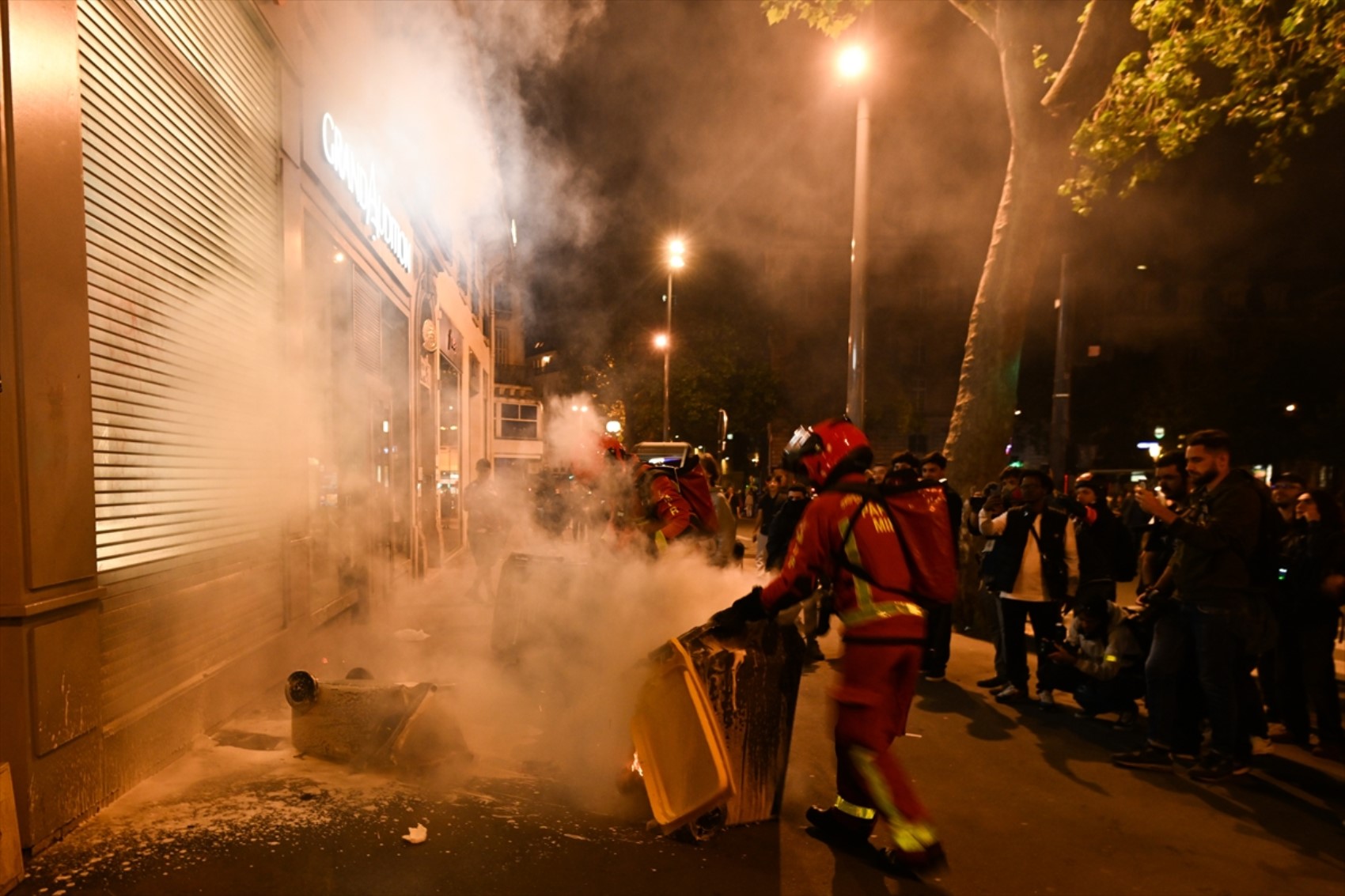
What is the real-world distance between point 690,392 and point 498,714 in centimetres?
2619

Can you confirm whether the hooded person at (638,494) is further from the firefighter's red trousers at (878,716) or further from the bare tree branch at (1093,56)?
the bare tree branch at (1093,56)

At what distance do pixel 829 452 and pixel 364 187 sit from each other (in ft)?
21.7

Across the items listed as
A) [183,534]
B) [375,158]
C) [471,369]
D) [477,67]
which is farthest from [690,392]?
[183,534]

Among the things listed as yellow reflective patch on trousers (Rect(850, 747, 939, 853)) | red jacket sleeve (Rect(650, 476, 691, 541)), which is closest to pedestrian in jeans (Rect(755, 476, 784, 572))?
red jacket sleeve (Rect(650, 476, 691, 541))

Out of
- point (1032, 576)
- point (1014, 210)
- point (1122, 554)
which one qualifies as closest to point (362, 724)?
point (1032, 576)

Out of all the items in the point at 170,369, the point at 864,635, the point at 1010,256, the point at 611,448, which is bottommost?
the point at 864,635

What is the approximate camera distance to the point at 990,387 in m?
9.18

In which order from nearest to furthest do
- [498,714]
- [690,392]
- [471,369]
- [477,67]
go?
[498,714], [477,67], [471,369], [690,392]

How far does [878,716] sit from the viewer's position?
324 centimetres

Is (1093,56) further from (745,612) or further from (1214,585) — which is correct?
(745,612)

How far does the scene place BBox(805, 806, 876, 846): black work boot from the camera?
11.3 feet

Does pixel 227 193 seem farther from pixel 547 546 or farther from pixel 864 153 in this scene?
pixel 864 153

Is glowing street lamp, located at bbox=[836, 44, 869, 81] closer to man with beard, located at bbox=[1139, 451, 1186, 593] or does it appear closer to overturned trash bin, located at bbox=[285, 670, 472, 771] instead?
man with beard, located at bbox=[1139, 451, 1186, 593]

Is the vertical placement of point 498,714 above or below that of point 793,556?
below
